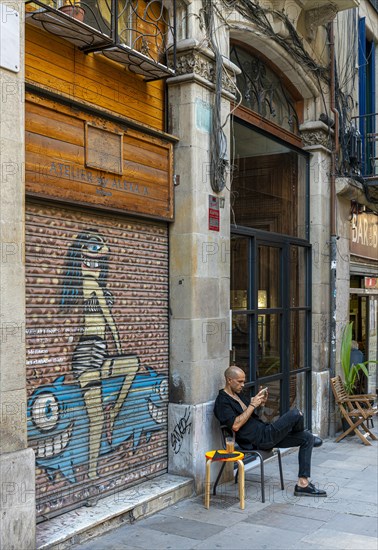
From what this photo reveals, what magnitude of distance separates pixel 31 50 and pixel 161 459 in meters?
4.14

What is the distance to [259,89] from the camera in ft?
29.7

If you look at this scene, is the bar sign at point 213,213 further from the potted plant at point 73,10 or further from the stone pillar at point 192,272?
the potted plant at point 73,10

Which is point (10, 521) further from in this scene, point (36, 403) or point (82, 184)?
point (82, 184)

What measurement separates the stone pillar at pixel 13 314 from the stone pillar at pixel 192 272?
2.31m

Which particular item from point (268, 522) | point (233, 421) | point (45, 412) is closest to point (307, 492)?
point (268, 522)

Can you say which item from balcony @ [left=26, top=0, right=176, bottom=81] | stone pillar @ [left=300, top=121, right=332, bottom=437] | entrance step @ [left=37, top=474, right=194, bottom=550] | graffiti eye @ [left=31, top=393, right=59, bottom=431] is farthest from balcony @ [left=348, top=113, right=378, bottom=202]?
graffiti eye @ [left=31, top=393, right=59, bottom=431]

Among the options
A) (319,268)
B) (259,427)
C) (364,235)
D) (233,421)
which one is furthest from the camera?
(364,235)

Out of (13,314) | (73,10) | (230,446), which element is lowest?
(230,446)

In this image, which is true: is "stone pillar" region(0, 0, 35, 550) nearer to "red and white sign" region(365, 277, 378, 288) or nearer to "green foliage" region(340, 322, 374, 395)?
"green foliage" region(340, 322, 374, 395)

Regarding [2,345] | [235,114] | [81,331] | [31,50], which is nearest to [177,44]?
[235,114]

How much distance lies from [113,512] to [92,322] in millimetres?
1645

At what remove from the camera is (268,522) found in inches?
238
